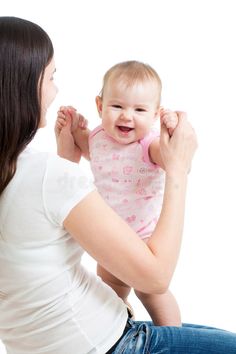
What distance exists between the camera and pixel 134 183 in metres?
1.83

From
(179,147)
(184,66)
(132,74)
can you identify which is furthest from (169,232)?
(184,66)

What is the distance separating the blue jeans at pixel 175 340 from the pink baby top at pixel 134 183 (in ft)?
1.30

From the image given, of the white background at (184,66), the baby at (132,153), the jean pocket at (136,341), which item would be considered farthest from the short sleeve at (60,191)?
the white background at (184,66)

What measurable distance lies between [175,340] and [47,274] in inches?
15.1

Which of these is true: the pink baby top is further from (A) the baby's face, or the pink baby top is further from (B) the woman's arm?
(B) the woman's arm

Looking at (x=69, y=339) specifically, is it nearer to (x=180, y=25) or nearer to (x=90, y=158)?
(x=90, y=158)

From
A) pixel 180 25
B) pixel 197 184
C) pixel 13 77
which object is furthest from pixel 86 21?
pixel 13 77

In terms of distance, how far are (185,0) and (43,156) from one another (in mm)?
1809

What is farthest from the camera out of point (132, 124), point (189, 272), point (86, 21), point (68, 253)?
point (86, 21)

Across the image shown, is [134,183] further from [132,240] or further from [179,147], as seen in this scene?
[132,240]

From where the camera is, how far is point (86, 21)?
2836 millimetres

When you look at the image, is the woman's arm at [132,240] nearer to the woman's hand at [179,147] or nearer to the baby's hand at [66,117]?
the woman's hand at [179,147]

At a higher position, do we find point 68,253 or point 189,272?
point 68,253

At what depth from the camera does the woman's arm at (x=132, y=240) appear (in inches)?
50.8
